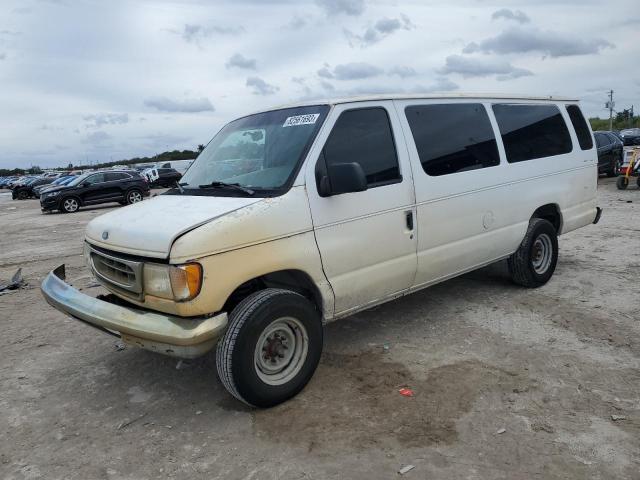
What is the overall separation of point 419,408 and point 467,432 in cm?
38

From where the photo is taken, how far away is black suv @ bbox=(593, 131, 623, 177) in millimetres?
18312

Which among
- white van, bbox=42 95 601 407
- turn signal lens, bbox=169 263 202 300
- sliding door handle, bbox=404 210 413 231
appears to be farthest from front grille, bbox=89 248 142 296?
sliding door handle, bbox=404 210 413 231

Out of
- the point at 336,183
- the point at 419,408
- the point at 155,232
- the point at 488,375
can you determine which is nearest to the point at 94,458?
the point at 155,232

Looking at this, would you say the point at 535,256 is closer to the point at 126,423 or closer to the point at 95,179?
the point at 126,423

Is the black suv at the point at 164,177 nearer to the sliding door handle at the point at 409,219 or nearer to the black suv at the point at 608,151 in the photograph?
the black suv at the point at 608,151

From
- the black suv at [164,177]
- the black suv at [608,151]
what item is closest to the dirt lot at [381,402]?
the black suv at [608,151]

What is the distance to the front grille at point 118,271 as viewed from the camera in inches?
132

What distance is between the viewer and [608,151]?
724 inches

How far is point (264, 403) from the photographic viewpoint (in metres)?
3.43

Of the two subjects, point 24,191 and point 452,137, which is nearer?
point 452,137

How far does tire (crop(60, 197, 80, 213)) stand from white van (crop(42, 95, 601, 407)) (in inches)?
722

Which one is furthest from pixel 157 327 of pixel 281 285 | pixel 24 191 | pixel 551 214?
pixel 24 191

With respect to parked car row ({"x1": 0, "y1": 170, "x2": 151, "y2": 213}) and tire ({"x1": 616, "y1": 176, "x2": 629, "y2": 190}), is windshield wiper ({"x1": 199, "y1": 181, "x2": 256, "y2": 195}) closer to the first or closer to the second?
tire ({"x1": 616, "y1": 176, "x2": 629, "y2": 190})

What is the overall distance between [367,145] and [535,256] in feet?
9.35
